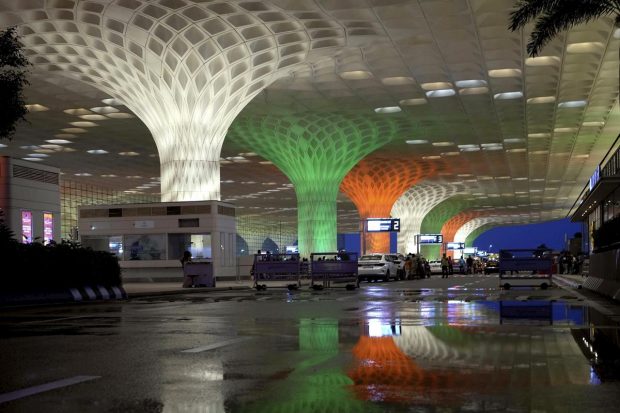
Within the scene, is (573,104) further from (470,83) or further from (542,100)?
(470,83)

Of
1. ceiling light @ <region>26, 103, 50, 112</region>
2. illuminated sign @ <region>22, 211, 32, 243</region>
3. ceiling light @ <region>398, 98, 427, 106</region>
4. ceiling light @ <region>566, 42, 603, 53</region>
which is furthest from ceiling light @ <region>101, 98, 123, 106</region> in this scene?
ceiling light @ <region>566, 42, 603, 53</region>

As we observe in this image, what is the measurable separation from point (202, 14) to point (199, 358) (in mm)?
25984

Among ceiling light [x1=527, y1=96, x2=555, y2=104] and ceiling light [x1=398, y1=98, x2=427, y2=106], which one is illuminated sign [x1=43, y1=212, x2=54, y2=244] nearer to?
ceiling light [x1=398, y1=98, x2=427, y2=106]

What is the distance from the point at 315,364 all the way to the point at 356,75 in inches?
1369

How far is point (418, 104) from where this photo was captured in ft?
160

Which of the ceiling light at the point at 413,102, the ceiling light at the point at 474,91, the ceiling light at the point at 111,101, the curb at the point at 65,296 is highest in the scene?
the ceiling light at the point at 111,101

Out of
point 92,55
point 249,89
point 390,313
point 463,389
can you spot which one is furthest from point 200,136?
point 463,389

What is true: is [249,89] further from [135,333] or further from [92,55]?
[135,333]

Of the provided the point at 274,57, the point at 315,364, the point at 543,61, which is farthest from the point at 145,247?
the point at 315,364

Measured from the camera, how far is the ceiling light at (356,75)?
41.0 metres

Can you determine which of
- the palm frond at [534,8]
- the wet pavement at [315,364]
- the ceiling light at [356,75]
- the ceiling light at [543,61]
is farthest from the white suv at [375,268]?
the wet pavement at [315,364]

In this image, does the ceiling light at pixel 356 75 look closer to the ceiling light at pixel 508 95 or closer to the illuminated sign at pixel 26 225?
the ceiling light at pixel 508 95

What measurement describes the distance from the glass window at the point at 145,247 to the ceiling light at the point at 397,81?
13.4 m

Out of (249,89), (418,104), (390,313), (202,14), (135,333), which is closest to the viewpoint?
(135,333)
